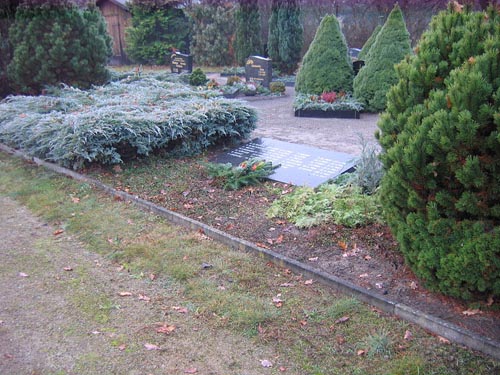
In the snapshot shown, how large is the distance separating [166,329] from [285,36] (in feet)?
56.0

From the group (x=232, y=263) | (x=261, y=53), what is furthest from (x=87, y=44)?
(x=261, y=53)

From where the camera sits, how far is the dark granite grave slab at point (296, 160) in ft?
20.3

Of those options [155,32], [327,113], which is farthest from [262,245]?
[155,32]

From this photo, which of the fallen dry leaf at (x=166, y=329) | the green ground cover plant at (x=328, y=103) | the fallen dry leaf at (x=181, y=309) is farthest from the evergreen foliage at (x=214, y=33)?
the fallen dry leaf at (x=166, y=329)

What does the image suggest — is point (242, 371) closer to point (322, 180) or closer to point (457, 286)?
point (457, 286)

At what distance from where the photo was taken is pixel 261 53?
20594mm

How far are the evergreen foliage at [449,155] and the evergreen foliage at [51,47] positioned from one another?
793 cm

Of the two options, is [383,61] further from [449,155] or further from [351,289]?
[449,155]

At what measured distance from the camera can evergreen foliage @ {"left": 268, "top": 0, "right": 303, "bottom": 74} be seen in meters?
19.1

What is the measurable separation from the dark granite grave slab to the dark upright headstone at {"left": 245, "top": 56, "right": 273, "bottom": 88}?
7847 mm

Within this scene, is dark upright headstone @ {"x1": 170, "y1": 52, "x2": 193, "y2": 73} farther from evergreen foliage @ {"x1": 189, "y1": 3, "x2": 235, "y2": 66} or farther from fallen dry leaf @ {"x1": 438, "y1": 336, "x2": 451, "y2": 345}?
fallen dry leaf @ {"x1": 438, "y1": 336, "x2": 451, "y2": 345}

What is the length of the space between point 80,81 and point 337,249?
772cm

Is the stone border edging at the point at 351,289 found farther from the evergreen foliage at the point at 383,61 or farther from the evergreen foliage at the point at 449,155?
the evergreen foliage at the point at 383,61

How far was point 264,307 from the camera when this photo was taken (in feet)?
12.0
